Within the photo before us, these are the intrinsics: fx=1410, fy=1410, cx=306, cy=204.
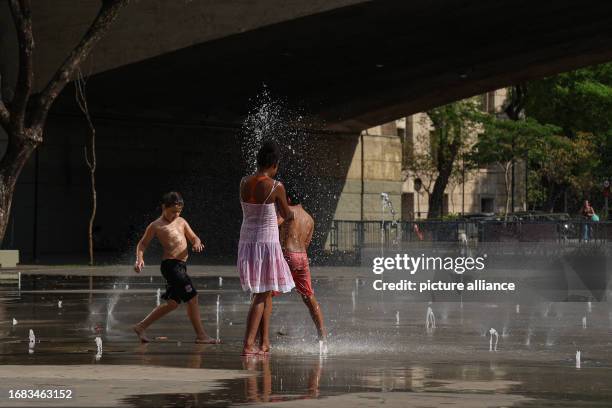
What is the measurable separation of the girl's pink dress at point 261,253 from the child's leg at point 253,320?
0.50ft

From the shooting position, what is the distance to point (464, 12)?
3416 centimetres

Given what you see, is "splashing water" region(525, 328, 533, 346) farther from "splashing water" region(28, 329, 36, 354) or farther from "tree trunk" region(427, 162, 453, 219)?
"tree trunk" region(427, 162, 453, 219)

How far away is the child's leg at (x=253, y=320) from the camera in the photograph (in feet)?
42.4

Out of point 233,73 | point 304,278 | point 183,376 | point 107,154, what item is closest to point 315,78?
point 233,73

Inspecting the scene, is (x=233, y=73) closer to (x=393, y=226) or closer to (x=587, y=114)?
(x=393, y=226)

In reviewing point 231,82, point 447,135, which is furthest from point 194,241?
point 447,135

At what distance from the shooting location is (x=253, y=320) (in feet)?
42.8

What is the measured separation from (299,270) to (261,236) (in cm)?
131

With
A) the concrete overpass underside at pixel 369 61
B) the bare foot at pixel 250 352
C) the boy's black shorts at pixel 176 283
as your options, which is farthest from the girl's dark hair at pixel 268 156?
the concrete overpass underside at pixel 369 61

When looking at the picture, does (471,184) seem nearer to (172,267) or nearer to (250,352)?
(172,267)

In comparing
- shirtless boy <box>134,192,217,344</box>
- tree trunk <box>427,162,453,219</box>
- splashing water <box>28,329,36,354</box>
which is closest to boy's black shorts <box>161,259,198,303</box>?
shirtless boy <box>134,192,217,344</box>

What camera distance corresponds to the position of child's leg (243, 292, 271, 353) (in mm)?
12930

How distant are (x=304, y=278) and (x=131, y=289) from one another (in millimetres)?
12717

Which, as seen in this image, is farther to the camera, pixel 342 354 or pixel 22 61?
pixel 22 61
